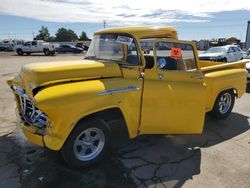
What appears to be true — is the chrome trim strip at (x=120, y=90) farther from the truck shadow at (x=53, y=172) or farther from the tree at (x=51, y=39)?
the tree at (x=51, y=39)

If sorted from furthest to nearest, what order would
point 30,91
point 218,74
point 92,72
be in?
1. point 218,74
2. point 92,72
3. point 30,91

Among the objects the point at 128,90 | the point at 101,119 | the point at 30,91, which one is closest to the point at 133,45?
the point at 128,90

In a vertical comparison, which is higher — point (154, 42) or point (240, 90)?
point (154, 42)

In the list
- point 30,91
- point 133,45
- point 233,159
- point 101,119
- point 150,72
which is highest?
point 133,45

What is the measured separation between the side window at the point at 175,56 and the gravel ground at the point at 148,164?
1.43 meters

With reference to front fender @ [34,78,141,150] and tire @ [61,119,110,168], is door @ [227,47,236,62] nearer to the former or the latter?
front fender @ [34,78,141,150]

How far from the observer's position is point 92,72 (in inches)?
159

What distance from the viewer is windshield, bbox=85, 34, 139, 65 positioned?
4.30 meters

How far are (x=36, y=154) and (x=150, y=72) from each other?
2340 millimetres

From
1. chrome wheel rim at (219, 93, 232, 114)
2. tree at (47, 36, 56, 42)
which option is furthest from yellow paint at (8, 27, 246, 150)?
tree at (47, 36, 56, 42)

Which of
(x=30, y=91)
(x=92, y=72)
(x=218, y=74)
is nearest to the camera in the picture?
(x=30, y=91)

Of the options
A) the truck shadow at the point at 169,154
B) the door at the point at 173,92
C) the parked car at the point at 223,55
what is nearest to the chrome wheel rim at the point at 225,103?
the truck shadow at the point at 169,154

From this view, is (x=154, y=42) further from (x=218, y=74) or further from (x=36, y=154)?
(x=36, y=154)

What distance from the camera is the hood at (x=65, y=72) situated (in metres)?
3.76
